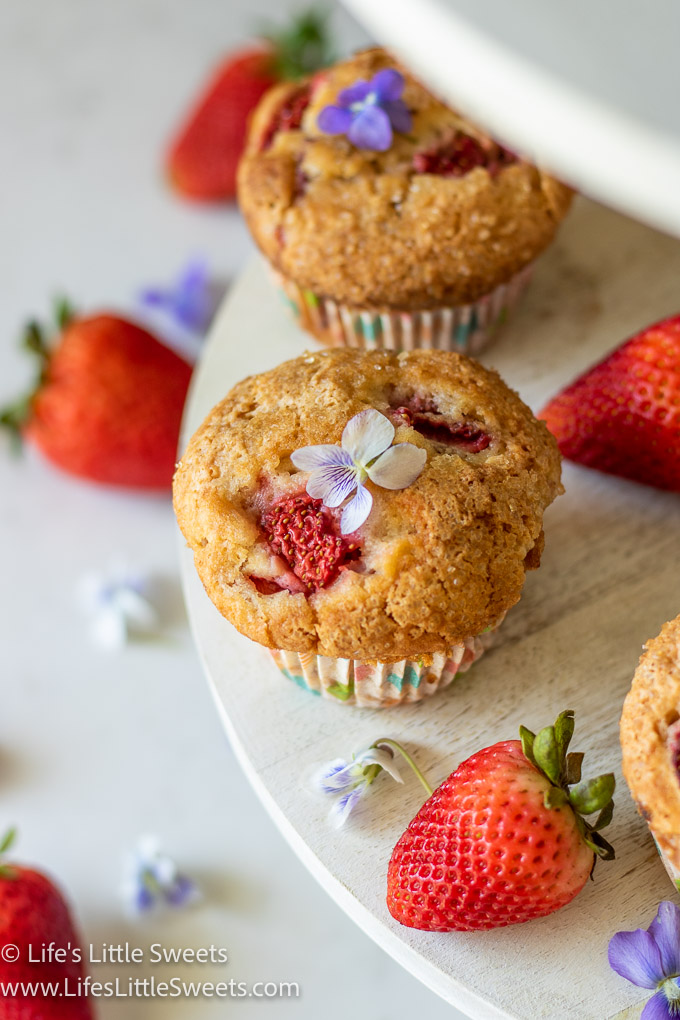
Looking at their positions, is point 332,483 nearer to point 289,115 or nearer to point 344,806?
point 344,806

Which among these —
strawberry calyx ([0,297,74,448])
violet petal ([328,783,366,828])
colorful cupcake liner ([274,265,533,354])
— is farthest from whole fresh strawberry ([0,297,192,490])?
violet petal ([328,783,366,828])

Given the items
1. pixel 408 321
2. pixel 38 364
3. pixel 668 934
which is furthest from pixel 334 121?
pixel 668 934

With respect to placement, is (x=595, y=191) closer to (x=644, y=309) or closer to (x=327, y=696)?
(x=327, y=696)

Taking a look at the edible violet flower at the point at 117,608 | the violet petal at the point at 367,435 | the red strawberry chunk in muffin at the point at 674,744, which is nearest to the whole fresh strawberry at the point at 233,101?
the edible violet flower at the point at 117,608

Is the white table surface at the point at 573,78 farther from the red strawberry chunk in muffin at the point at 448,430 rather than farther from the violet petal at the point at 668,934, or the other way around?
the violet petal at the point at 668,934

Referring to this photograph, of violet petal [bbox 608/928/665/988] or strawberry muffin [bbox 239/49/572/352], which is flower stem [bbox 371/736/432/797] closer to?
violet petal [bbox 608/928/665/988]
